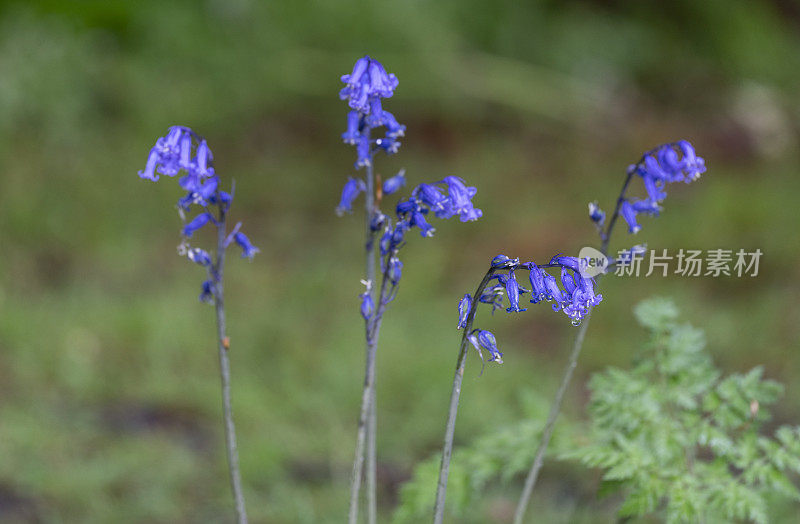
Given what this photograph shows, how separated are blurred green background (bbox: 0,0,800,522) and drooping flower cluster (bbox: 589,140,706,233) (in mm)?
1587

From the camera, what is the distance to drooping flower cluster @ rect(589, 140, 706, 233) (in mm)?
1992

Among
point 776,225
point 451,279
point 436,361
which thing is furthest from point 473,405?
point 776,225

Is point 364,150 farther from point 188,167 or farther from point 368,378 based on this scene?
point 368,378

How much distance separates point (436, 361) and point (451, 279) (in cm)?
109

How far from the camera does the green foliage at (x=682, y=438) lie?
2256 millimetres

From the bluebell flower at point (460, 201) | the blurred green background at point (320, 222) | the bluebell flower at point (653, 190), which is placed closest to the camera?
the bluebell flower at point (460, 201)

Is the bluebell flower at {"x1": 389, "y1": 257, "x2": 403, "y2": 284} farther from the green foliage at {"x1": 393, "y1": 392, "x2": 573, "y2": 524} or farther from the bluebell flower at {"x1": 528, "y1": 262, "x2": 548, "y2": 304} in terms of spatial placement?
the green foliage at {"x1": 393, "y1": 392, "x2": 573, "y2": 524}

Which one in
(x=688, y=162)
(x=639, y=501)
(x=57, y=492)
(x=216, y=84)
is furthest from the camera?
(x=216, y=84)

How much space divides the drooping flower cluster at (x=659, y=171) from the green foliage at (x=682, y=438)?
0.47 m

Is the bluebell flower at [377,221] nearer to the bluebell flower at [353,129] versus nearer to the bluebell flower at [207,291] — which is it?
the bluebell flower at [353,129]

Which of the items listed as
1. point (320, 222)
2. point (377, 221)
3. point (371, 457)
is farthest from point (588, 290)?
point (320, 222)

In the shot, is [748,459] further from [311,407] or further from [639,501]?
[311,407]

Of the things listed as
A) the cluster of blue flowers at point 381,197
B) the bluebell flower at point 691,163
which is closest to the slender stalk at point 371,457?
the cluster of blue flowers at point 381,197

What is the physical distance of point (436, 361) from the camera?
438cm
